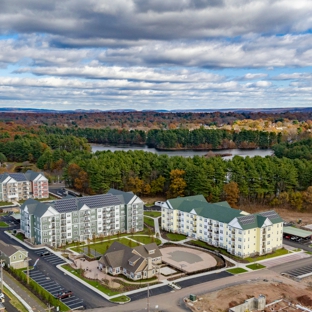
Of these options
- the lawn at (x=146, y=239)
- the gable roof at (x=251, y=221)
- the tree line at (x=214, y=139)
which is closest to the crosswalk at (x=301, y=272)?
the gable roof at (x=251, y=221)

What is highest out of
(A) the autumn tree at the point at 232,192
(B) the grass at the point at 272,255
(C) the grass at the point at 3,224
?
(A) the autumn tree at the point at 232,192

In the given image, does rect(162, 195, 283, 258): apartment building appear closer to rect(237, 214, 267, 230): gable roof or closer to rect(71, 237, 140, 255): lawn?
rect(237, 214, 267, 230): gable roof

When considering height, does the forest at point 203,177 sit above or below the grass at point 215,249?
above

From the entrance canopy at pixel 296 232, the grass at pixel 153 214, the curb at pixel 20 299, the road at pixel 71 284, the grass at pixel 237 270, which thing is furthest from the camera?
the grass at pixel 153 214

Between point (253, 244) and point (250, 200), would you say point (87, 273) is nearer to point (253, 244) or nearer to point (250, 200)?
point (253, 244)

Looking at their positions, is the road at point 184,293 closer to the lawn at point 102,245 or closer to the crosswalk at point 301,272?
the crosswalk at point 301,272

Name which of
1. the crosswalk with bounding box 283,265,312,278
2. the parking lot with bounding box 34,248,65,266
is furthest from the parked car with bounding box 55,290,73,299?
the crosswalk with bounding box 283,265,312,278

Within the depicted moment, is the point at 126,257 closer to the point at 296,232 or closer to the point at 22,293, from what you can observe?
the point at 22,293

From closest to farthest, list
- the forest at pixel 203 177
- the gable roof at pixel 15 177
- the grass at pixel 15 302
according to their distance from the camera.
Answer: the grass at pixel 15 302
the forest at pixel 203 177
the gable roof at pixel 15 177
